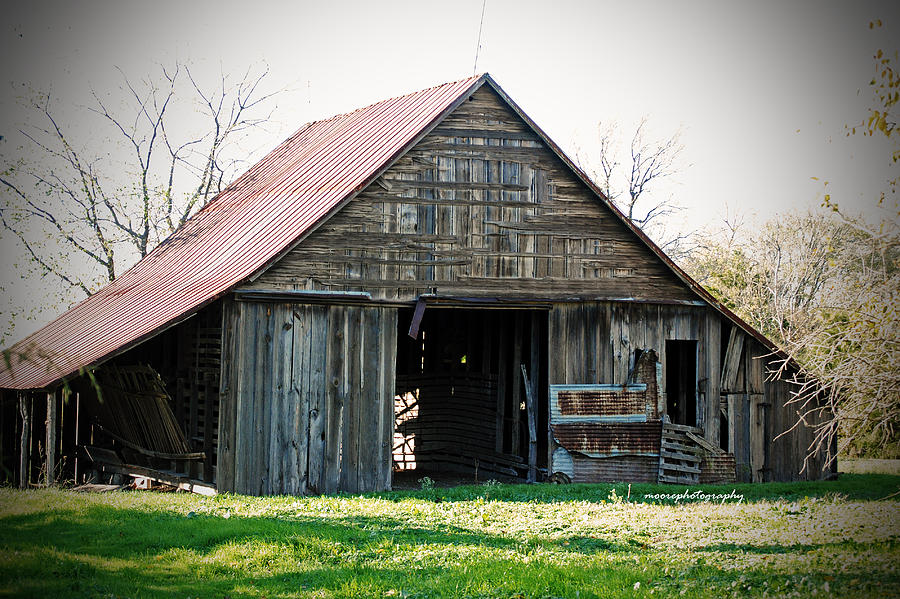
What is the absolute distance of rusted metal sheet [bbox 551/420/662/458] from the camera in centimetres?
1731

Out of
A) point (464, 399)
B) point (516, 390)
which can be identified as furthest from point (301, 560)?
point (464, 399)

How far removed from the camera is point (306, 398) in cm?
1526

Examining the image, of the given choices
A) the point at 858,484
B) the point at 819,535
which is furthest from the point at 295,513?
the point at 858,484

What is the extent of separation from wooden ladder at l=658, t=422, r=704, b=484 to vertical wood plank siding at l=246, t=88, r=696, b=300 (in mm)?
2692

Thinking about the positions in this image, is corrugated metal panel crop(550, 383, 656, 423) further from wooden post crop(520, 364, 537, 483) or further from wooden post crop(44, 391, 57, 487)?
wooden post crop(44, 391, 57, 487)

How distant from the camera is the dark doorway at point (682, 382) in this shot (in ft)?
63.7

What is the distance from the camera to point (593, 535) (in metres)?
11.0

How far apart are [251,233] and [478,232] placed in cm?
428

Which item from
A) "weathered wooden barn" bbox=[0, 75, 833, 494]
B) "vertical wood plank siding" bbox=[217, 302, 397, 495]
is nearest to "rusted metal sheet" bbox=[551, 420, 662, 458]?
"weathered wooden barn" bbox=[0, 75, 833, 494]

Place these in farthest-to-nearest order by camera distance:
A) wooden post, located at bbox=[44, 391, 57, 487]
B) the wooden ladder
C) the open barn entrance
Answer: the open barn entrance → the wooden ladder → wooden post, located at bbox=[44, 391, 57, 487]

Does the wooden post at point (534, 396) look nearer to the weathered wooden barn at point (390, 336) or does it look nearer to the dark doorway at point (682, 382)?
the weathered wooden barn at point (390, 336)

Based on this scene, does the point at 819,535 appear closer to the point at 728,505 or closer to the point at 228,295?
the point at 728,505

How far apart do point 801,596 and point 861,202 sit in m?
31.5

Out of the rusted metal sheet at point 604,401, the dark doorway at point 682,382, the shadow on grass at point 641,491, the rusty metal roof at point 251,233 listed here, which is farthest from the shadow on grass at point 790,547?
the dark doorway at point 682,382
